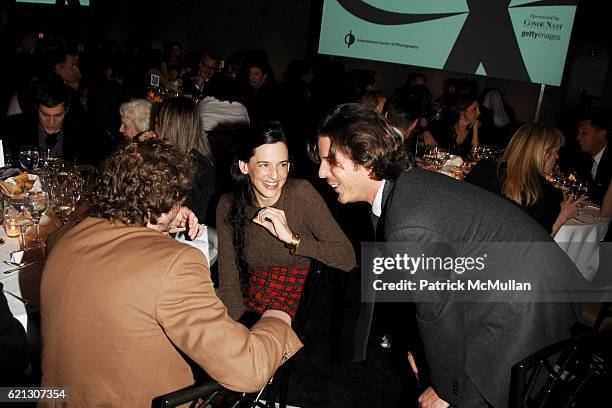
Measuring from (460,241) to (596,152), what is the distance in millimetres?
3306

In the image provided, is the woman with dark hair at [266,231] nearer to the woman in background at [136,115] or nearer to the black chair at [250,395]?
the black chair at [250,395]

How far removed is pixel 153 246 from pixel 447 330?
0.88 meters

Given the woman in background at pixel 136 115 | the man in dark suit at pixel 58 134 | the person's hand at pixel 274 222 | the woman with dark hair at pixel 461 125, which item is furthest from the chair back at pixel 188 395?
the woman with dark hair at pixel 461 125

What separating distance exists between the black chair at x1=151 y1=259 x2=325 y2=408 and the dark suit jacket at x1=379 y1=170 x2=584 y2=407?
0.47 meters

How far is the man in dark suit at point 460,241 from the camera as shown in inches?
56.0

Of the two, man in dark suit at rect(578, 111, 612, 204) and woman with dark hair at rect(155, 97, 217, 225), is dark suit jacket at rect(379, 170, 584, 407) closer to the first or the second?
woman with dark hair at rect(155, 97, 217, 225)

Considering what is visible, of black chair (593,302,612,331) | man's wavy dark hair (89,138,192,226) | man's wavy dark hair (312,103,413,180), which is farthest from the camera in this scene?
black chair (593,302,612,331)

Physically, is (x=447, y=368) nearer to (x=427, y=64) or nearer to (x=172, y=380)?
(x=172, y=380)

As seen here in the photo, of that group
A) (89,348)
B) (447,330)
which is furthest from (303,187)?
(89,348)

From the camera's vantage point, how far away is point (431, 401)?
1.68 metres

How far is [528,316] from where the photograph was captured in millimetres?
1516

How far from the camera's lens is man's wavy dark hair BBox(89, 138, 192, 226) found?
1.39 m

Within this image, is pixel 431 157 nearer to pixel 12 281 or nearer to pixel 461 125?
pixel 461 125

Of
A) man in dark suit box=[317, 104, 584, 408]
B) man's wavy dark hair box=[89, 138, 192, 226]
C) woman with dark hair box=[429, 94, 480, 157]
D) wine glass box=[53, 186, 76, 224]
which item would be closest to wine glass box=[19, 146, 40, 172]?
wine glass box=[53, 186, 76, 224]
